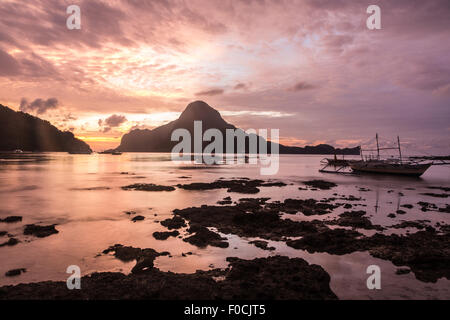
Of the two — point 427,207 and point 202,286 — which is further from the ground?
point 202,286

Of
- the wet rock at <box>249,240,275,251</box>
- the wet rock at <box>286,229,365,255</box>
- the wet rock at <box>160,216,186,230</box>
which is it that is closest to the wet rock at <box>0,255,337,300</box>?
the wet rock at <box>249,240,275,251</box>

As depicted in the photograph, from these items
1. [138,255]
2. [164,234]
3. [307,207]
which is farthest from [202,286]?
[307,207]

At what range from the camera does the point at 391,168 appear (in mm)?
A: 62500

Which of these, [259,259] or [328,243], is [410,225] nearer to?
[328,243]

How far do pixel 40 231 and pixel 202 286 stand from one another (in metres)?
12.8

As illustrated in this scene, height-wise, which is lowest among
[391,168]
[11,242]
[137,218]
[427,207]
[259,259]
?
[427,207]

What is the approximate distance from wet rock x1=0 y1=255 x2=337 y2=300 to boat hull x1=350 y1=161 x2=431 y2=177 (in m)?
62.7

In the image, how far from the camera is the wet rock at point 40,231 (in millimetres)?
15362

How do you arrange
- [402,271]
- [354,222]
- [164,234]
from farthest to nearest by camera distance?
[354,222] < [164,234] < [402,271]

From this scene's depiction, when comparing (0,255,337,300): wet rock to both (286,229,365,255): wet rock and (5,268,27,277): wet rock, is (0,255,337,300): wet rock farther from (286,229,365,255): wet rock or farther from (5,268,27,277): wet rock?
(286,229,365,255): wet rock

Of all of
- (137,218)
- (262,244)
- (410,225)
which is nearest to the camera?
(262,244)

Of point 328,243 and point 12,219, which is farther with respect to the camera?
point 12,219

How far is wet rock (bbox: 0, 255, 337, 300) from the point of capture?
319 inches

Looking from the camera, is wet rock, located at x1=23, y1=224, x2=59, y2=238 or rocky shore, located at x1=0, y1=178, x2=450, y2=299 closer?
rocky shore, located at x1=0, y1=178, x2=450, y2=299
